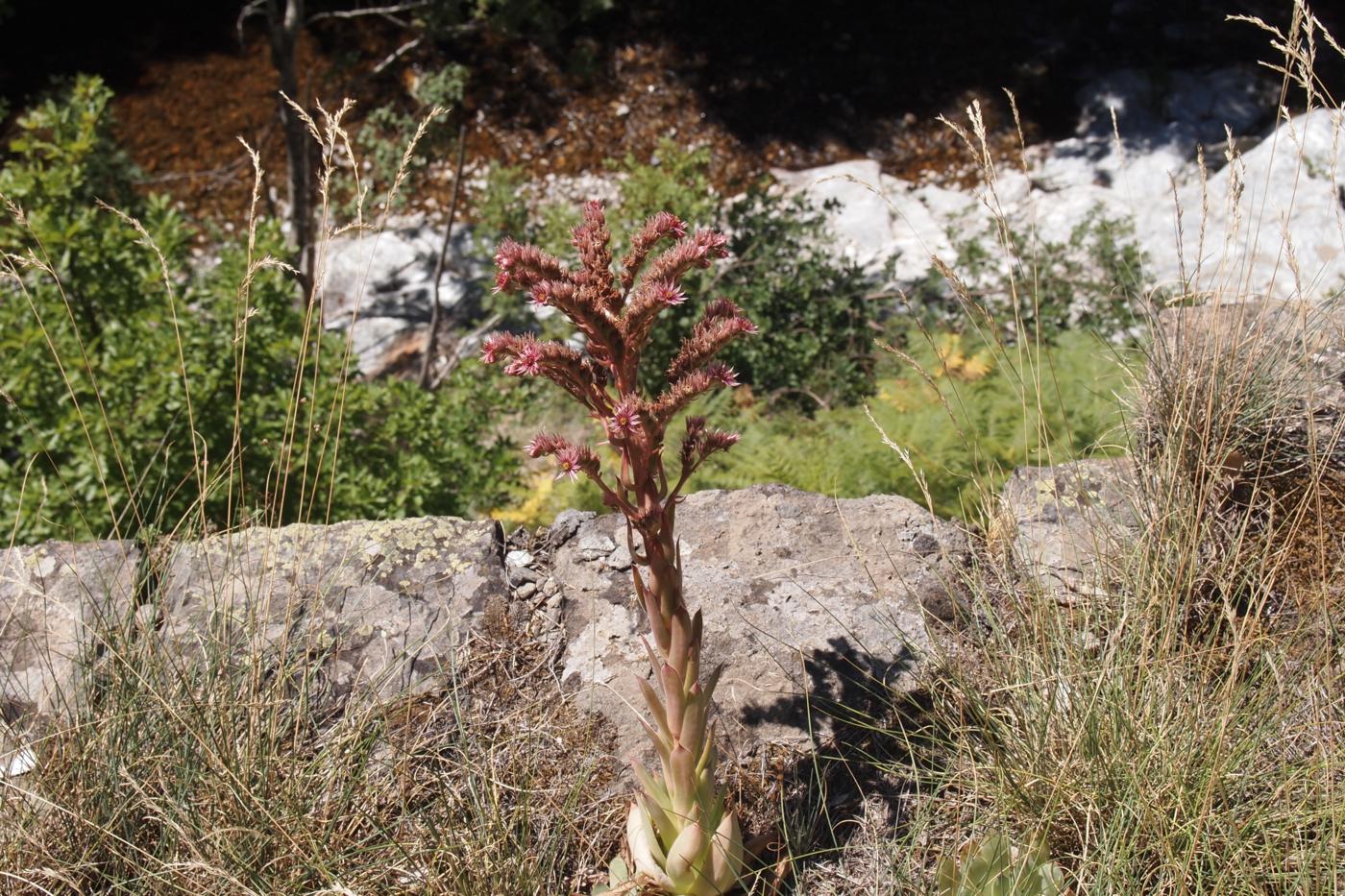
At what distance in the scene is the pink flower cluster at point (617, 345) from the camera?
1.89 metres

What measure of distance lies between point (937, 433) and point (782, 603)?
1.68 meters

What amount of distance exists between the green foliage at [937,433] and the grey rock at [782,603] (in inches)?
24.0

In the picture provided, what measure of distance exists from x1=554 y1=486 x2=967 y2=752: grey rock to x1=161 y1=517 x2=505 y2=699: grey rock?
0.27 meters

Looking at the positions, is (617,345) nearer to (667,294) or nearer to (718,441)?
(667,294)

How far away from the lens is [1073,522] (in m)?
2.96

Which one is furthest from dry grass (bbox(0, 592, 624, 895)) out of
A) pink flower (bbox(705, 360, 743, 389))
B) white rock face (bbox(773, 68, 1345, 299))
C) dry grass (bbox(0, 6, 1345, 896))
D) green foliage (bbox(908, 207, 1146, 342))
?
white rock face (bbox(773, 68, 1345, 299))

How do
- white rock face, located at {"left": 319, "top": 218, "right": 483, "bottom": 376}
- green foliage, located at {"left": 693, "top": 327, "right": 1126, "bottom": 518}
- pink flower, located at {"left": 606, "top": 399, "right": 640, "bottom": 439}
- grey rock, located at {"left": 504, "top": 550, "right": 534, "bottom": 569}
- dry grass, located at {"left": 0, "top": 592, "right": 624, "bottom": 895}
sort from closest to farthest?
pink flower, located at {"left": 606, "top": 399, "right": 640, "bottom": 439} → dry grass, located at {"left": 0, "top": 592, "right": 624, "bottom": 895} → grey rock, located at {"left": 504, "top": 550, "right": 534, "bottom": 569} → green foliage, located at {"left": 693, "top": 327, "right": 1126, "bottom": 518} → white rock face, located at {"left": 319, "top": 218, "right": 483, "bottom": 376}

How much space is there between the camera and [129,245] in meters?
4.07

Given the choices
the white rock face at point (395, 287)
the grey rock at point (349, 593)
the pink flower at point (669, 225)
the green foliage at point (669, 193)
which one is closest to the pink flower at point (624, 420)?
the pink flower at point (669, 225)

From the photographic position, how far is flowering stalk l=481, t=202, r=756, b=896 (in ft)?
6.24

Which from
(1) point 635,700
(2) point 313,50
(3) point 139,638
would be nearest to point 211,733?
(3) point 139,638

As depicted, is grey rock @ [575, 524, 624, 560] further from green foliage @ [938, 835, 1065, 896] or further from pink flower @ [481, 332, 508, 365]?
green foliage @ [938, 835, 1065, 896]

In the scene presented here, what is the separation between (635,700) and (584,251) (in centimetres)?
112

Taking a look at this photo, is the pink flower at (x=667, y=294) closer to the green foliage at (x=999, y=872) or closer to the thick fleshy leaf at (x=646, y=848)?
the thick fleshy leaf at (x=646, y=848)
